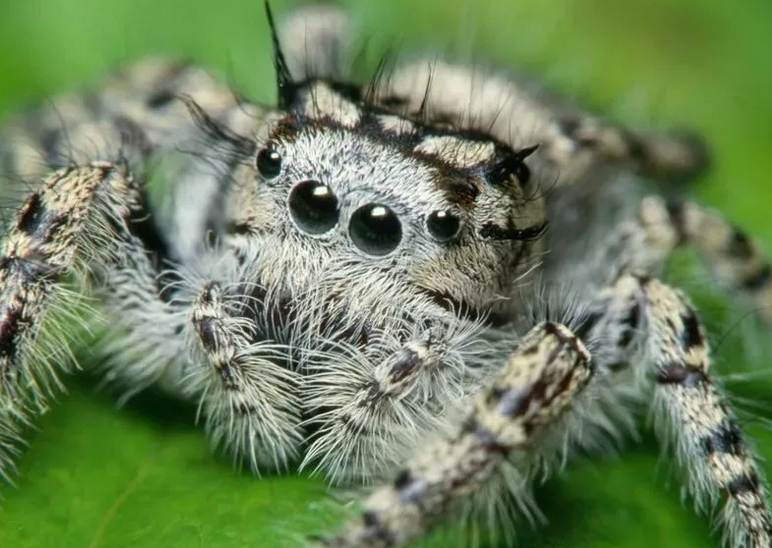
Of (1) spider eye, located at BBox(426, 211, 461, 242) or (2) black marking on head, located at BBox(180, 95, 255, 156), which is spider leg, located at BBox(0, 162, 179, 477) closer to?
(2) black marking on head, located at BBox(180, 95, 255, 156)

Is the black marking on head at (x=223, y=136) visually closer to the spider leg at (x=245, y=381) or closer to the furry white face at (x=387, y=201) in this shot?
the furry white face at (x=387, y=201)

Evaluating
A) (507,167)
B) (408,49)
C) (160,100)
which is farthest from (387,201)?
(408,49)

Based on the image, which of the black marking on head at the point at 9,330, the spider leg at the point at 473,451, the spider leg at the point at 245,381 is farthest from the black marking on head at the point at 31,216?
the spider leg at the point at 473,451

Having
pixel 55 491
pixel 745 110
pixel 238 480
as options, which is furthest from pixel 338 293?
pixel 745 110

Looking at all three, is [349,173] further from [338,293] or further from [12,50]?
[12,50]

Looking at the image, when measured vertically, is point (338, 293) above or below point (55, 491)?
above

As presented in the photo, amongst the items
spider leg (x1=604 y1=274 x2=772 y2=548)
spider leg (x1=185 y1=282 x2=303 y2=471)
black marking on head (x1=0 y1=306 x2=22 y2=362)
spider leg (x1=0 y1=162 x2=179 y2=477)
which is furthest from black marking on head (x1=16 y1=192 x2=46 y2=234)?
spider leg (x1=604 y1=274 x2=772 y2=548)

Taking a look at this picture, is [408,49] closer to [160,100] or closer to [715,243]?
[160,100]
